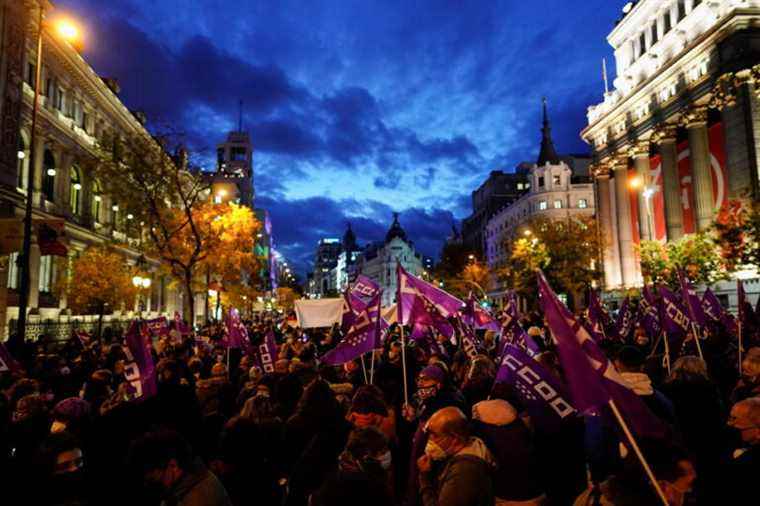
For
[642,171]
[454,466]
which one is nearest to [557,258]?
[642,171]

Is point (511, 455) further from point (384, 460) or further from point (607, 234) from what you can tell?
point (607, 234)

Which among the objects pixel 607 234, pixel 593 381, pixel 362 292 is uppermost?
pixel 607 234

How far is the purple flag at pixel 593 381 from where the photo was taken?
12.3ft

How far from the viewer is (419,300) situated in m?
10.6

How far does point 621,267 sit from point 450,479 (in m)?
55.4

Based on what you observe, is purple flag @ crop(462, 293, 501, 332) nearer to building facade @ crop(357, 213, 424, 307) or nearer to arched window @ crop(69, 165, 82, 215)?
arched window @ crop(69, 165, 82, 215)

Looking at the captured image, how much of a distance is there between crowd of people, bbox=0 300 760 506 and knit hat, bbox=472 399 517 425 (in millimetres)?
11

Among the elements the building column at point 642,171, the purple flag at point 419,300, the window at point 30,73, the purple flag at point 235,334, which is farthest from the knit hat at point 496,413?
the building column at point 642,171

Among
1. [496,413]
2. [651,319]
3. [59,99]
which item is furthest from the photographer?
[59,99]

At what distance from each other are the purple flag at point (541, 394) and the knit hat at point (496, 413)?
895 millimetres

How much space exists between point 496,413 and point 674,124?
1862 inches

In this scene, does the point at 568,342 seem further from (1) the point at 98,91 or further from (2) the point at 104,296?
(1) the point at 98,91

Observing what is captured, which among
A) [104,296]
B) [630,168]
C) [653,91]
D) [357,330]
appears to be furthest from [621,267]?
[357,330]

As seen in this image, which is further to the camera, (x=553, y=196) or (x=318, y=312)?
(x=553, y=196)
